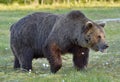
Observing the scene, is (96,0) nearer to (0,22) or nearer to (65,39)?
(0,22)

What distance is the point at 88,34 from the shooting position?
1014 centimetres

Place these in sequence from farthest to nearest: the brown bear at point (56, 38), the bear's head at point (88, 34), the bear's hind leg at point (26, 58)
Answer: the bear's hind leg at point (26, 58) → the brown bear at point (56, 38) → the bear's head at point (88, 34)

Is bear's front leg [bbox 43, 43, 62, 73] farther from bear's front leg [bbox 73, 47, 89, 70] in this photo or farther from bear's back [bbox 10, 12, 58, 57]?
bear's back [bbox 10, 12, 58, 57]

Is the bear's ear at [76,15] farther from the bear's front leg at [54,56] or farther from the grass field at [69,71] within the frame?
the grass field at [69,71]

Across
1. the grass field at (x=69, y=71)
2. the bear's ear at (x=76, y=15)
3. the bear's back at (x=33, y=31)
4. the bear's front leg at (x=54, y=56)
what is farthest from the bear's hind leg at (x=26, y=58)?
the bear's ear at (x=76, y=15)

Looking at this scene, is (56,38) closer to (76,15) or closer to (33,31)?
(76,15)

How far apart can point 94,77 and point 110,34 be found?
1529cm

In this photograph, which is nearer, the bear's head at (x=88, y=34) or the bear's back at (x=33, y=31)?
the bear's head at (x=88, y=34)

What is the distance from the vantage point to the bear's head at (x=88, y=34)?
10000mm

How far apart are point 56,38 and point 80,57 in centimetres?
72

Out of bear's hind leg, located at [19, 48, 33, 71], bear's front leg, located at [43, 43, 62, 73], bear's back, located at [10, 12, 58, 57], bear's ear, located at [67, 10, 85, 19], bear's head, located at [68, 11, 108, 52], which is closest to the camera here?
bear's head, located at [68, 11, 108, 52]

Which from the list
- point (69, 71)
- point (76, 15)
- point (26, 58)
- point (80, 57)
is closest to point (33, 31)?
point (26, 58)

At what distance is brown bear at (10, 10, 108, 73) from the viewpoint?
10.2 m

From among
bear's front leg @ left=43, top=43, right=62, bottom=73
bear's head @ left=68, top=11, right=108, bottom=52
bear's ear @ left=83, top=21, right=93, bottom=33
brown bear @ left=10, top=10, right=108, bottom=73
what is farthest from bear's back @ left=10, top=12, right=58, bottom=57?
bear's ear @ left=83, top=21, right=93, bottom=33
